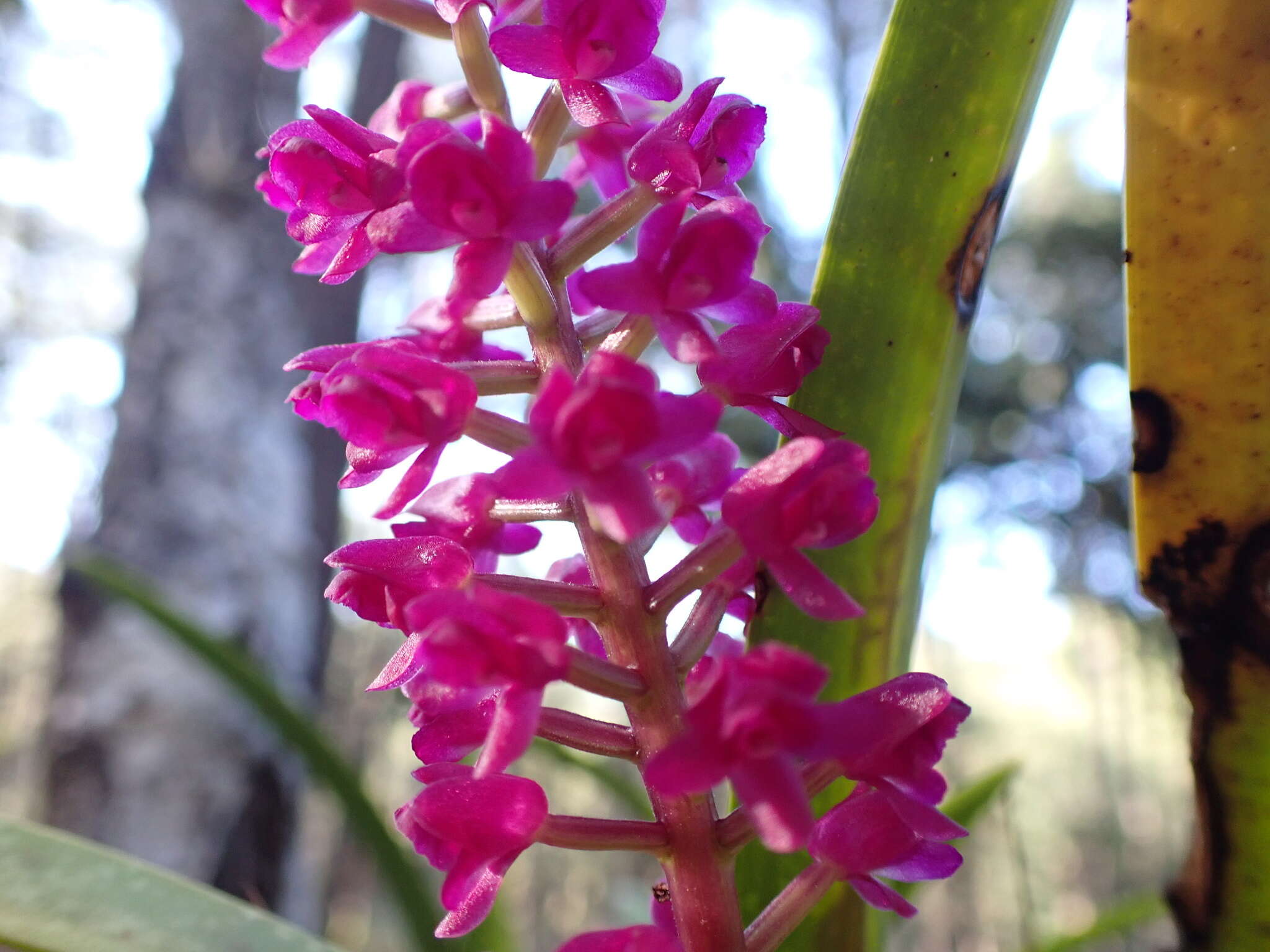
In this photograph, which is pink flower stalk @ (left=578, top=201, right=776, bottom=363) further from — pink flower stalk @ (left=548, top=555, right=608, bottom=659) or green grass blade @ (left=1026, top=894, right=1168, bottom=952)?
green grass blade @ (left=1026, top=894, right=1168, bottom=952)

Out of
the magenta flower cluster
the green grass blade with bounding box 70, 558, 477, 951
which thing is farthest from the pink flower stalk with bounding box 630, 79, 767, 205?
the green grass blade with bounding box 70, 558, 477, 951

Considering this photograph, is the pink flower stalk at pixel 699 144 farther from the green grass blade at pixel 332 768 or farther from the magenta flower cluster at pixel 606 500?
the green grass blade at pixel 332 768

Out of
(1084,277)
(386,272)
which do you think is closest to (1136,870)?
(1084,277)

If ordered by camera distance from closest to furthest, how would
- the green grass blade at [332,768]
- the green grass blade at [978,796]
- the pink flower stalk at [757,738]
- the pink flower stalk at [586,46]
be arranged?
the pink flower stalk at [757,738] < the pink flower stalk at [586,46] < the green grass blade at [332,768] < the green grass blade at [978,796]

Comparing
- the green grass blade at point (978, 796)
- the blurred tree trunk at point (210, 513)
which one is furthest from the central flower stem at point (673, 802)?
the blurred tree trunk at point (210, 513)

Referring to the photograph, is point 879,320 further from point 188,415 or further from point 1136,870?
point 1136,870

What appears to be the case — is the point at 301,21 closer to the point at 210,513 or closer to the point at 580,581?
the point at 580,581
